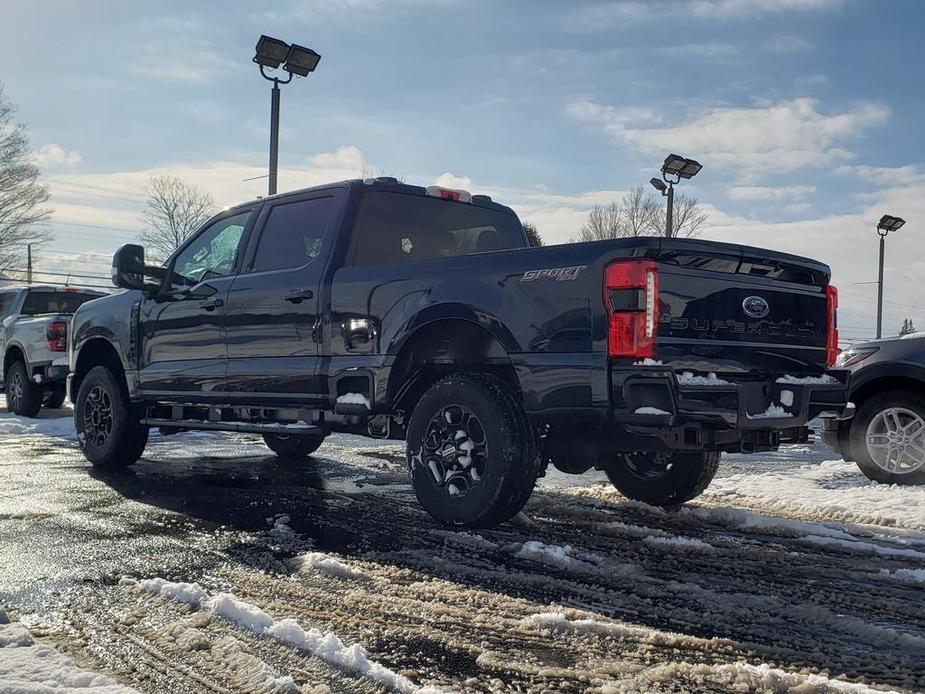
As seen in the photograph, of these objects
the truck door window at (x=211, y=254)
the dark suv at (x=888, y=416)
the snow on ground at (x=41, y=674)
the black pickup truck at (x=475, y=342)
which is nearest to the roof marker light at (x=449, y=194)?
the black pickup truck at (x=475, y=342)

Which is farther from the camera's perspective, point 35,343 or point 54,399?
point 54,399

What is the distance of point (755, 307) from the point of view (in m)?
4.39

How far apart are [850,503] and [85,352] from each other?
646 centimetres

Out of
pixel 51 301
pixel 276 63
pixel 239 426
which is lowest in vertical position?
pixel 239 426

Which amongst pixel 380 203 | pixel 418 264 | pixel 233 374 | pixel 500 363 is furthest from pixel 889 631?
pixel 233 374

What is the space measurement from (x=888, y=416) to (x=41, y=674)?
6.42m

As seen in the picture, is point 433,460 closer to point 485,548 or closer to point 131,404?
point 485,548

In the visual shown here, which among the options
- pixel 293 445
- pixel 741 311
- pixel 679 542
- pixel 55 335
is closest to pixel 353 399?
pixel 679 542

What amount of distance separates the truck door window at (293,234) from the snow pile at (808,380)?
2.97 meters

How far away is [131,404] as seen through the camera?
6.98 meters

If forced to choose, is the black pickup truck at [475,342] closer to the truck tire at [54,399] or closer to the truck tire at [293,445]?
the truck tire at [293,445]

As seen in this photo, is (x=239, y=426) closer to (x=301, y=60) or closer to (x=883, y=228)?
(x=301, y=60)

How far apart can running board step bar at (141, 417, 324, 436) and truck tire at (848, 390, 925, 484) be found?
4.46 m

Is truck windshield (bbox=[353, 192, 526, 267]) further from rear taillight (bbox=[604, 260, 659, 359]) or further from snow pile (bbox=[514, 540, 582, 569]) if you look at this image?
snow pile (bbox=[514, 540, 582, 569])
